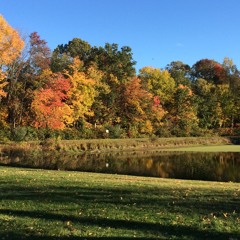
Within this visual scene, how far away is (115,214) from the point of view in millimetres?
8383

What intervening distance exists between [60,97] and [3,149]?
43.0 ft

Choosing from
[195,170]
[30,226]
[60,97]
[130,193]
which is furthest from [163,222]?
[60,97]

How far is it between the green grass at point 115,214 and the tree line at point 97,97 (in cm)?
2966

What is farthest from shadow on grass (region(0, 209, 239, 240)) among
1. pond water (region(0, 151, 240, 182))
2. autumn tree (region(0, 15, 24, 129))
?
autumn tree (region(0, 15, 24, 129))

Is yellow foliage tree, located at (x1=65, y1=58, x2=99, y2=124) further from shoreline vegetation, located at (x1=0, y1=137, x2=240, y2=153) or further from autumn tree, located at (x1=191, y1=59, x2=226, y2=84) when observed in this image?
autumn tree, located at (x1=191, y1=59, x2=226, y2=84)

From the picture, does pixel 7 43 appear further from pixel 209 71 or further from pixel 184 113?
pixel 209 71

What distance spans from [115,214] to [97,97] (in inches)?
1795

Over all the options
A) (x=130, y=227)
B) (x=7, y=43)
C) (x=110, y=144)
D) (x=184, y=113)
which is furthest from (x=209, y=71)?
(x=130, y=227)

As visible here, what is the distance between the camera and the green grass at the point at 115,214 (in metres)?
6.97

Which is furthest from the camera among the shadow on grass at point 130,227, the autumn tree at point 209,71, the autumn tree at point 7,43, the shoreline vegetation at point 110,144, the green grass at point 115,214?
the autumn tree at point 209,71

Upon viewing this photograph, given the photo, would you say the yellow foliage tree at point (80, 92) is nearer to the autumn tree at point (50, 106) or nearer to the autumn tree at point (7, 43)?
the autumn tree at point (50, 106)

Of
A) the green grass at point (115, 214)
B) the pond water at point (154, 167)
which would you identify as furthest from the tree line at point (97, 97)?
the green grass at point (115, 214)

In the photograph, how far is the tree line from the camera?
44.0 meters

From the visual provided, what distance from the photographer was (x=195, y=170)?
25469mm
